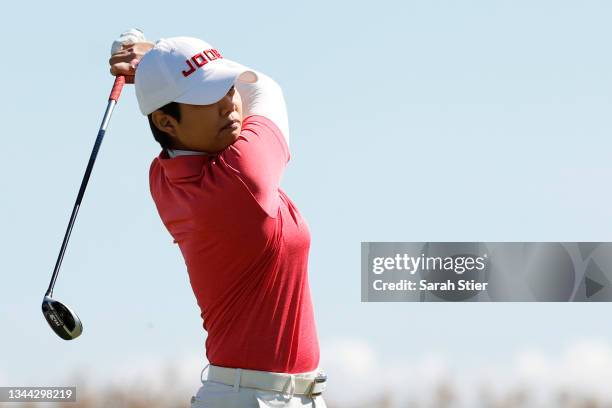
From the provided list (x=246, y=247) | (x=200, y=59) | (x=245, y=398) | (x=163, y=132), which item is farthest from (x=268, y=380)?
(x=200, y=59)

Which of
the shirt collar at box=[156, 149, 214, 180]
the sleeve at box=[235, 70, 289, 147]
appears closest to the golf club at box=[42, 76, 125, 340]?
the sleeve at box=[235, 70, 289, 147]

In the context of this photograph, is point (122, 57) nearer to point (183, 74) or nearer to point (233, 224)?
point (183, 74)

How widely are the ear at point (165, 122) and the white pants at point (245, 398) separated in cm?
57

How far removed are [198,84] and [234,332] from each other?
1.84 ft

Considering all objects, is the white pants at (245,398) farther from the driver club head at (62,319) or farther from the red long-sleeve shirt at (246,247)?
the driver club head at (62,319)

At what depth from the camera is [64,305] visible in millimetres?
3174

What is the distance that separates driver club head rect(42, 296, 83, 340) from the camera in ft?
10.3

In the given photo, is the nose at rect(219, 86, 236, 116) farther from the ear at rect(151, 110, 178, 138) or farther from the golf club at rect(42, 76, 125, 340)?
the golf club at rect(42, 76, 125, 340)

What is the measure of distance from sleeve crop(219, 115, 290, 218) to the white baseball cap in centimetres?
11

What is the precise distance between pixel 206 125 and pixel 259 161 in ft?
0.51

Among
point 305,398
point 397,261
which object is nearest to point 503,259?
point 397,261

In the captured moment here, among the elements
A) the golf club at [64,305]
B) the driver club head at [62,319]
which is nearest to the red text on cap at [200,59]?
the golf club at [64,305]

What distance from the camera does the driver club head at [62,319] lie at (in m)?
3.14

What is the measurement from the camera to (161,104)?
2496 mm
